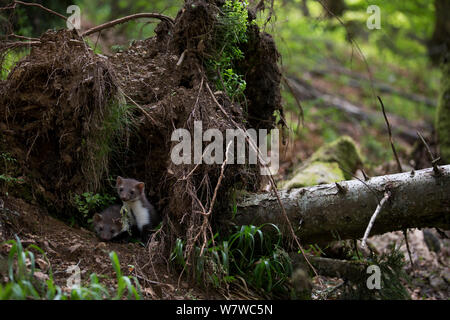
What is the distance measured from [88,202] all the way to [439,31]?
17.0 m

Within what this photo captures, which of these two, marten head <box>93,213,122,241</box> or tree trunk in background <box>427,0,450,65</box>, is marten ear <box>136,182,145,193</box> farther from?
tree trunk in background <box>427,0,450,65</box>

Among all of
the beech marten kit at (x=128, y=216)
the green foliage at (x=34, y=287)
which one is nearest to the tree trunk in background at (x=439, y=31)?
the beech marten kit at (x=128, y=216)

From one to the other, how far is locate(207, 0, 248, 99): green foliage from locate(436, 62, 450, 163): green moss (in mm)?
6670

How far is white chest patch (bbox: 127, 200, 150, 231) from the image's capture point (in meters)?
5.65

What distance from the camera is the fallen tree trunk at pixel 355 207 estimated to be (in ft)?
16.0

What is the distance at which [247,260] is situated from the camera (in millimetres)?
5098

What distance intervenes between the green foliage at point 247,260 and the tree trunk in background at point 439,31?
Answer: 44.6ft

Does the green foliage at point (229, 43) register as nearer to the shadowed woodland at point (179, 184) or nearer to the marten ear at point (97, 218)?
the shadowed woodland at point (179, 184)

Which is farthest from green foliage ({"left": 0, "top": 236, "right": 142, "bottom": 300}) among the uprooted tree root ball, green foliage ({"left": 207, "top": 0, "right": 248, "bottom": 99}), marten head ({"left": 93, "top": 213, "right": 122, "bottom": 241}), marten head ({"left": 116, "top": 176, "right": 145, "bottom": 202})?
green foliage ({"left": 207, "top": 0, "right": 248, "bottom": 99})

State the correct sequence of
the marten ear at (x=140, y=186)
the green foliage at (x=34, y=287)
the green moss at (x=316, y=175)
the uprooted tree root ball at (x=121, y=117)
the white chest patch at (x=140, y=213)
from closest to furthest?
the green foliage at (x=34, y=287)
the uprooted tree root ball at (x=121, y=117)
the marten ear at (x=140, y=186)
the white chest patch at (x=140, y=213)
the green moss at (x=316, y=175)

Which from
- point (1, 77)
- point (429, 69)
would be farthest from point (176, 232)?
point (429, 69)

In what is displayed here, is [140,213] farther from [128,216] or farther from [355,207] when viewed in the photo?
[355,207]
